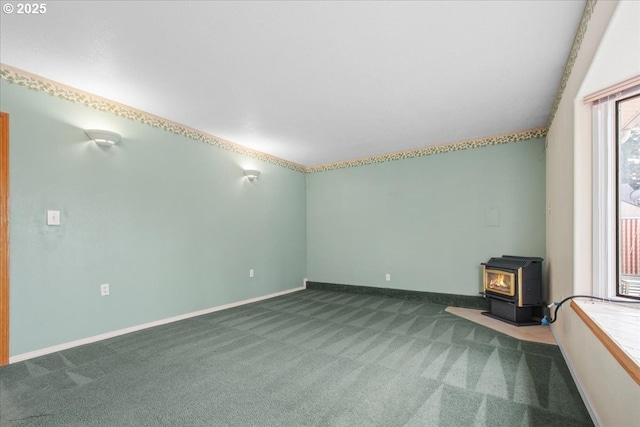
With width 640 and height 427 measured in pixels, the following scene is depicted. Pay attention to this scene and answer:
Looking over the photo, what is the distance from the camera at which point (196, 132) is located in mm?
3781

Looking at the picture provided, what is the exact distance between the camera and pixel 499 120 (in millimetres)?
3494

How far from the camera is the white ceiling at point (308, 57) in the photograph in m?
1.76

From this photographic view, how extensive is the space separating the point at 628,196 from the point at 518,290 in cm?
165

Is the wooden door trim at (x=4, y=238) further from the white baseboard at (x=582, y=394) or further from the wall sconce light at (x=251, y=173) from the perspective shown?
the white baseboard at (x=582, y=394)

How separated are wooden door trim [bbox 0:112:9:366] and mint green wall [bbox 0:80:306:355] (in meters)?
0.04

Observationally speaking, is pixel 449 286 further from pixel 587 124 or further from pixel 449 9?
pixel 449 9

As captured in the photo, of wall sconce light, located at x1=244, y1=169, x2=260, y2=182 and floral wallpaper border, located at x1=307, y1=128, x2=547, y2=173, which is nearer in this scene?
floral wallpaper border, located at x1=307, y1=128, x2=547, y2=173

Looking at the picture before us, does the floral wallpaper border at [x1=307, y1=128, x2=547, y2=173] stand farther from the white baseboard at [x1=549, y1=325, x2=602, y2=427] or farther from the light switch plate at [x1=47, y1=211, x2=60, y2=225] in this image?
the light switch plate at [x1=47, y1=211, x2=60, y2=225]

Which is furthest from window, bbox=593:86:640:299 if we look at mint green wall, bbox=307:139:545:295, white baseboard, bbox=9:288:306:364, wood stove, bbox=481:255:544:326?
white baseboard, bbox=9:288:306:364

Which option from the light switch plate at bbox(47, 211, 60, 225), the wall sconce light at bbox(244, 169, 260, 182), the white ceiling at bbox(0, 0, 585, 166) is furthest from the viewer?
the wall sconce light at bbox(244, 169, 260, 182)

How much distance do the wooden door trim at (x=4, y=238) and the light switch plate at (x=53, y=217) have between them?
0.26 meters

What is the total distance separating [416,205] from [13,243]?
4.77 meters

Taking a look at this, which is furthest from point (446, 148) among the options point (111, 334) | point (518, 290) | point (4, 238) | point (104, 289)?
point (4, 238)

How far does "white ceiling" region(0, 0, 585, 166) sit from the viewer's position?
69.4 inches
